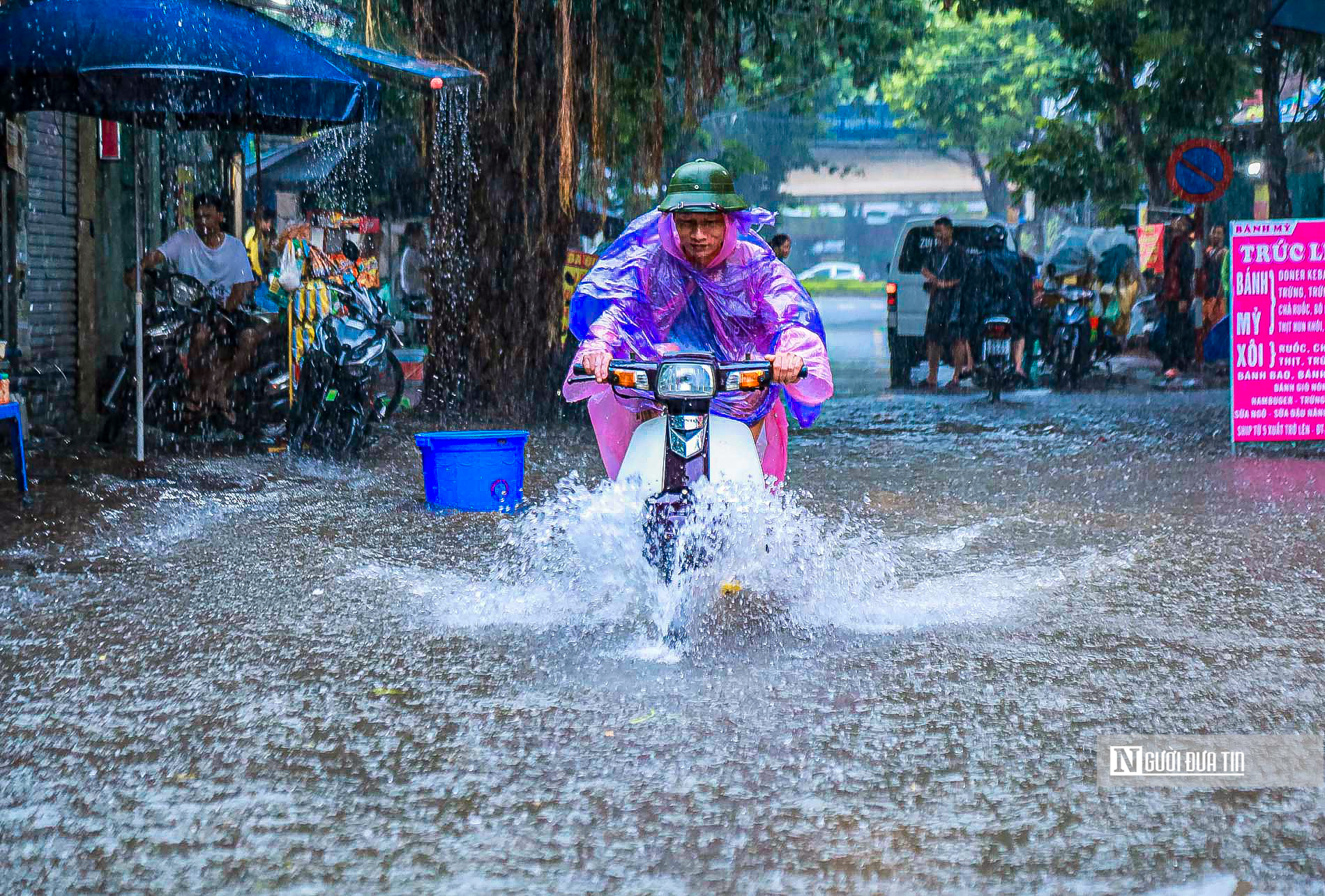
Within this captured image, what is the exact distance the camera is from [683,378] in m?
5.04

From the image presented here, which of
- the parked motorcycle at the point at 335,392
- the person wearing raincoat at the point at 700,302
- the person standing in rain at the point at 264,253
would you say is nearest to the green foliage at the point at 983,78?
the person standing in rain at the point at 264,253

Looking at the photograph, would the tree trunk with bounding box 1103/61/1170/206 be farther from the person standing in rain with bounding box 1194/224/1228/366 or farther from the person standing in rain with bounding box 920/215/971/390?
the person standing in rain with bounding box 920/215/971/390

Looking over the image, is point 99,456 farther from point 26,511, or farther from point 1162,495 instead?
point 1162,495

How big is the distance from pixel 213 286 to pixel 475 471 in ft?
13.1

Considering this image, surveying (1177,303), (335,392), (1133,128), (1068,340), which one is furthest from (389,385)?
(1133,128)

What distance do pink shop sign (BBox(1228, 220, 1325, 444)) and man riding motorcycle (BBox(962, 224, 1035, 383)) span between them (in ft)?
20.4

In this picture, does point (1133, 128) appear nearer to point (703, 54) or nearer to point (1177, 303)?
point (1177, 303)

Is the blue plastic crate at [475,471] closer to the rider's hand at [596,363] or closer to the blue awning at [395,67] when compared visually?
the rider's hand at [596,363]

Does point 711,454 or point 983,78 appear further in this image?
point 983,78

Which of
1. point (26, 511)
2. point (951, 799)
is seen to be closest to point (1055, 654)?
point (951, 799)

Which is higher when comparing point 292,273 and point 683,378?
point 292,273

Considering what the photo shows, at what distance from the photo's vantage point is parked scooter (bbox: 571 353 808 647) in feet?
16.6

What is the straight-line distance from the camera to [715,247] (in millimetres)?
5555

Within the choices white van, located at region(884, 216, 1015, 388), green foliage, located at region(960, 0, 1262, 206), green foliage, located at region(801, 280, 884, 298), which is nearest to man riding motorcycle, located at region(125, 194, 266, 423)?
white van, located at region(884, 216, 1015, 388)
